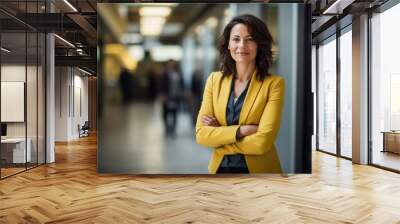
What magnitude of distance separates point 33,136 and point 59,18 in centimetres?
239

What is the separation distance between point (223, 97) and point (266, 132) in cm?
81

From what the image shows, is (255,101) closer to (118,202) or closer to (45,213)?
(118,202)

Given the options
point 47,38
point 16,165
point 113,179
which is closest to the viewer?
point 113,179

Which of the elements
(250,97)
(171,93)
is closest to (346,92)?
(250,97)

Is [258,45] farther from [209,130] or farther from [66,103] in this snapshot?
[66,103]

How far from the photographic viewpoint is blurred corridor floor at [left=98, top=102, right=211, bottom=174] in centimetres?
598

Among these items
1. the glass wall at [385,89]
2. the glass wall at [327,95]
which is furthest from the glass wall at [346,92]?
the glass wall at [385,89]

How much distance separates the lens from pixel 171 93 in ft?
19.8

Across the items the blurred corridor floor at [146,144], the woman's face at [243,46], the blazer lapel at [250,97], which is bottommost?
the blurred corridor floor at [146,144]

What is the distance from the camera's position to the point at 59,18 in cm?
799

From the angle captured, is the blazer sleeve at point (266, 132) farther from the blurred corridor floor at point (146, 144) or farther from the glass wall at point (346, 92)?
the glass wall at point (346, 92)

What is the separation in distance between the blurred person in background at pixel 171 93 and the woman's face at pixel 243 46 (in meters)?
0.90

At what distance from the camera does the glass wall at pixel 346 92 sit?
8.88 m

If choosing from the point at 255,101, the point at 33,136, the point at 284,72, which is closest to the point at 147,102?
the point at 255,101
